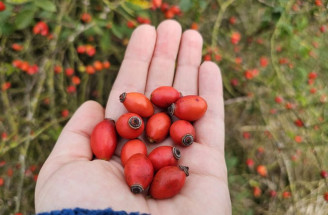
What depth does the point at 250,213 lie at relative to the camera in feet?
11.5

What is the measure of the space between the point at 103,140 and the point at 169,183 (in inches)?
25.5

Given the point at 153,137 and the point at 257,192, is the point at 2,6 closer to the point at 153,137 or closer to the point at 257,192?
the point at 153,137

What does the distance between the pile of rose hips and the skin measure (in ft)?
0.28

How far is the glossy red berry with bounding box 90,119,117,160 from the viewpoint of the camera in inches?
95.7

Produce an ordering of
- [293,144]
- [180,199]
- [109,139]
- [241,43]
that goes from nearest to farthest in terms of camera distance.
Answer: [180,199], [109,139], [293,144], [241,43]

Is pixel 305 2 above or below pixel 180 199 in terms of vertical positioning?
above

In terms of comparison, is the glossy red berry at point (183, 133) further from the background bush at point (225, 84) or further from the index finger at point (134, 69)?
the background bush at point (225, 84)

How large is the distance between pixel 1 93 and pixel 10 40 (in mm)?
631

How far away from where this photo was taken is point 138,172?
7.30 feet

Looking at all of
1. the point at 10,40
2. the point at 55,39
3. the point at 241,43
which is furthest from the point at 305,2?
the point at 10,40

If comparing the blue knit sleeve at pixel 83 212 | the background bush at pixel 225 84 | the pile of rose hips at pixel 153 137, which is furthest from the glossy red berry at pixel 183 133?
the background bush at pixel 225 84

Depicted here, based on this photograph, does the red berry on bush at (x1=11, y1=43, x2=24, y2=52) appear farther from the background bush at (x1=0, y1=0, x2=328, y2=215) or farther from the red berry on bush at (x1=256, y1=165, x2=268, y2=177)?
the red berry on bush at (x1=256, y1=165, x2=268, y2=177)

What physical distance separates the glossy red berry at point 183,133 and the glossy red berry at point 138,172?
356 mm

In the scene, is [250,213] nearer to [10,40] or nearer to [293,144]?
[293,144]
